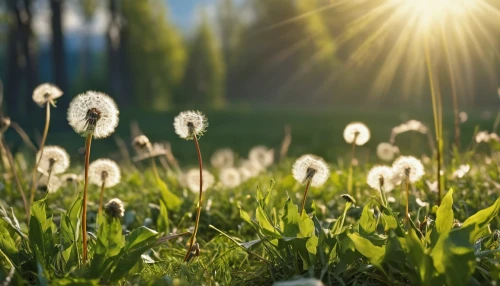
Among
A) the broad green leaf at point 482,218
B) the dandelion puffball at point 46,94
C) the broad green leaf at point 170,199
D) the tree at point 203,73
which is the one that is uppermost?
the tree at point 203,73

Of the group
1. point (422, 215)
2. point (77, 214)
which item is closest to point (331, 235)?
point (77, 214)

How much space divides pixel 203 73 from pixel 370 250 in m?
33.5

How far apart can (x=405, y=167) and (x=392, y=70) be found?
31634 millimetres

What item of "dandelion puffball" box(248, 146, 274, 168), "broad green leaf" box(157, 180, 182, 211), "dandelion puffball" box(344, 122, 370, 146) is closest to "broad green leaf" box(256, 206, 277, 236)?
"dandelion puffball" box(344, 122, 370, 146)

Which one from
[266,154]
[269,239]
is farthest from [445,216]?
[266,154]

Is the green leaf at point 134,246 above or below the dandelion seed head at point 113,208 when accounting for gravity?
below

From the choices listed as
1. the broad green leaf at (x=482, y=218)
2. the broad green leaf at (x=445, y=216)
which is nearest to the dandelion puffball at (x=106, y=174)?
the broad green leaf at (x=445, y=216)

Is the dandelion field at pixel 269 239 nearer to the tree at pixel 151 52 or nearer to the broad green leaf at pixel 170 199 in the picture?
the broad green leaf at pixel 170 199

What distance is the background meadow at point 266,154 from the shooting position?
2051 mm

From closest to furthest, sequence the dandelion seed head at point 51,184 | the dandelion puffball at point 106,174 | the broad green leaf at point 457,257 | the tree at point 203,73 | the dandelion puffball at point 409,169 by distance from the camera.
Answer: the broad green leaf at point 457,257, the dandelion puffball at point 409,169, the dandelion puffball at point 106,174, the dandelion seed head at point 51,184, the tree at point 203,73

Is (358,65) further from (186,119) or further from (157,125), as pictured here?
(186,119)

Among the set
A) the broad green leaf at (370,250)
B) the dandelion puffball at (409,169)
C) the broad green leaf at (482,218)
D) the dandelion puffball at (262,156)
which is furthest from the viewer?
the dandelion puffball at (262,156)

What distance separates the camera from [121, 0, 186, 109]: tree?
27938mm

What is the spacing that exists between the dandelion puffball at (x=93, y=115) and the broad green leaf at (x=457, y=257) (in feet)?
3.92
